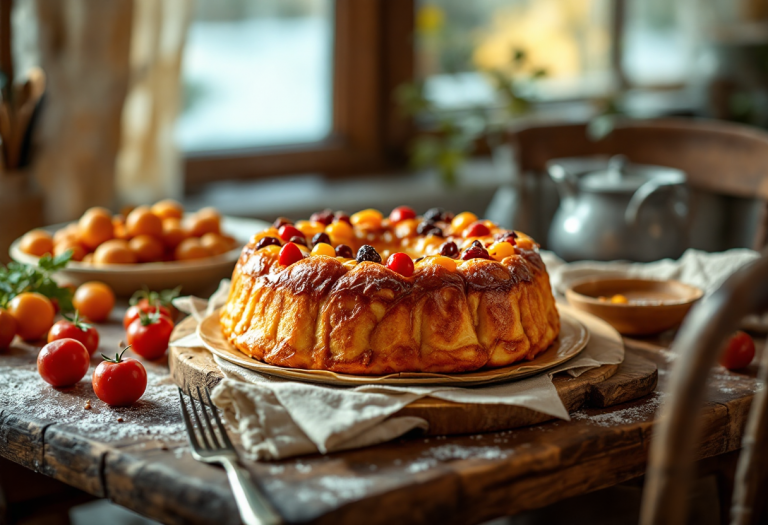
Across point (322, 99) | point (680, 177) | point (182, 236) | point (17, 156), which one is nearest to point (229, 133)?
point (322, 99)

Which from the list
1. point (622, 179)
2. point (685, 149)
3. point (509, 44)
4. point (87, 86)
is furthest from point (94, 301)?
point (509, 44)

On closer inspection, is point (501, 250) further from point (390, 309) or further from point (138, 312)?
point (138, 312)

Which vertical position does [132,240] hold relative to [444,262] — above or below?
below

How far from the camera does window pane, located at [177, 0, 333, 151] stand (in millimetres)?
3385

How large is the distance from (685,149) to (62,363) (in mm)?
2058

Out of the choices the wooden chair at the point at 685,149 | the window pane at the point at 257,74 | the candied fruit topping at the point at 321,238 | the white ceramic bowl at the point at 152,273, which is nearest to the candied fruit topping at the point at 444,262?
the candied fruit topping at the point at 321,238

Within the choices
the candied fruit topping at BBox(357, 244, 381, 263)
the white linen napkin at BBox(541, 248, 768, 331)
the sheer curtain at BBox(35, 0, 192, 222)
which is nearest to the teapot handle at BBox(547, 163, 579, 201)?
the white linen napkin at BBox(541, 248, 768, 331)

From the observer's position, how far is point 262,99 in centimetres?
358

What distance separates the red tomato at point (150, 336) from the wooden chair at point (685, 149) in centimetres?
153

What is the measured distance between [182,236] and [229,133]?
164 centimetres

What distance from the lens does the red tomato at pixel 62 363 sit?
4.45ft

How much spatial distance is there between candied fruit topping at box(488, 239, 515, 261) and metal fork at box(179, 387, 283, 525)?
503mm

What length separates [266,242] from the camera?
1.46m

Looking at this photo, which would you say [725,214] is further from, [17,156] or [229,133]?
[17,156]
